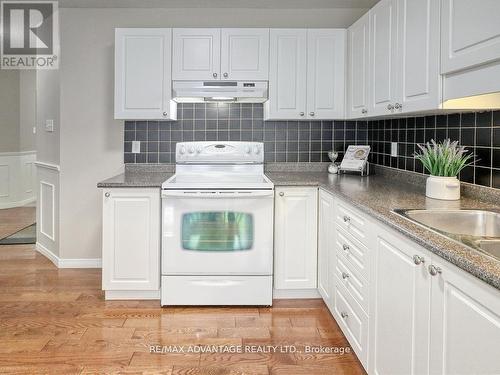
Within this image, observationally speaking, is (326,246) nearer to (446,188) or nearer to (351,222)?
(351,222)

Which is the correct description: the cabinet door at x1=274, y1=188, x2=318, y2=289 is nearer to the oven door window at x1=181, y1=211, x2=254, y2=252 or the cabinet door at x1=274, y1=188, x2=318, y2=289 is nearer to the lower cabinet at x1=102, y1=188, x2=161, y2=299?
the oven door window at x1=181, y1=211, x2=254, y2=252

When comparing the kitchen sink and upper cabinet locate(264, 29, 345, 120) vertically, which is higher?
upper cabinet locate(264, 29, 345, 120)

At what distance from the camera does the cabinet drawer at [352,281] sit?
7.18ft

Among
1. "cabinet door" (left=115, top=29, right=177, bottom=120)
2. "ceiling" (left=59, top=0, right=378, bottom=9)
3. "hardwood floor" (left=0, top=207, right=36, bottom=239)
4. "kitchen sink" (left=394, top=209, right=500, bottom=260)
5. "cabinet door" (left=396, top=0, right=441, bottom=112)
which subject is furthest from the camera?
"hardwood floor" (left=0, top=207, right=36, bottom=239)

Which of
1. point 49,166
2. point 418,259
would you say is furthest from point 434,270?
point 49,166

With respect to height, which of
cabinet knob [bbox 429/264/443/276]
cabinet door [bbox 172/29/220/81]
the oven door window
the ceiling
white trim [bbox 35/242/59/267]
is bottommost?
white trim [bbox 35/242/59/267]

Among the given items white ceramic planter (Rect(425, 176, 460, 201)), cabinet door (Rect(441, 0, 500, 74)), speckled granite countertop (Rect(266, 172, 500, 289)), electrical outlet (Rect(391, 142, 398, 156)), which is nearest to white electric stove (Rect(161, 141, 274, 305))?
speckled granite countertop (Rect(266, 172, 500, 289))

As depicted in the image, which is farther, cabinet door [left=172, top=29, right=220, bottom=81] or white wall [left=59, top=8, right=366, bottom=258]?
white wall [left=59, top=8, right=366, bottom=258]

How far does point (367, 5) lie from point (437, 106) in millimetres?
2063

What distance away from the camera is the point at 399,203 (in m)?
2.23

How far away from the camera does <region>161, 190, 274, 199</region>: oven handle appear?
10.2ft

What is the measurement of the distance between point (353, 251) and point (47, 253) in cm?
313

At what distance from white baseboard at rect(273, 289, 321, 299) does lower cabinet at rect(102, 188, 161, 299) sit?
86cm

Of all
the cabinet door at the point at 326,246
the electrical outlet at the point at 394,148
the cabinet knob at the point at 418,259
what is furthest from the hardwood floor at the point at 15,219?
the cabinet knob at the point at 418,259
